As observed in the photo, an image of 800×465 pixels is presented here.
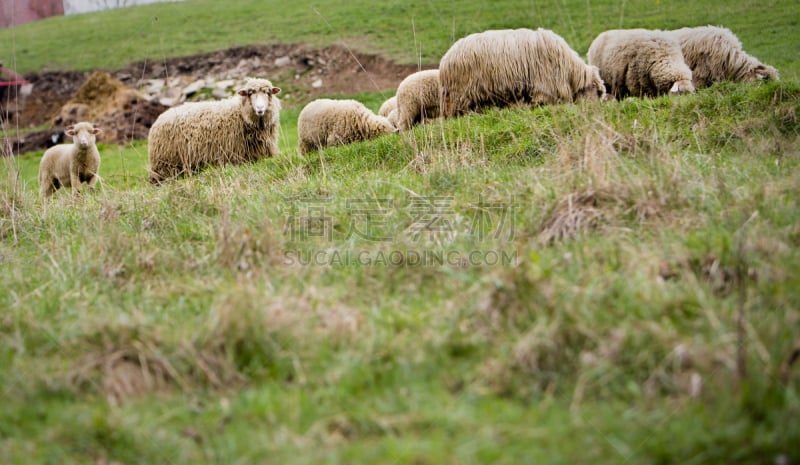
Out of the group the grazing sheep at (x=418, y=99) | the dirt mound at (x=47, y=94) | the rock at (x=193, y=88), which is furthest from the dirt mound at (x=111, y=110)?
the grazing sheep at (x=418, y=99)

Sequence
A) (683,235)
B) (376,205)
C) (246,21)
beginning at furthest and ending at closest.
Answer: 1. (246,21)
2. (376,205)
3. (683,235)

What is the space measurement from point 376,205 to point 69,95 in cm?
2493

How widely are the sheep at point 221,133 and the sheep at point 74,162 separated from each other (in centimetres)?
219

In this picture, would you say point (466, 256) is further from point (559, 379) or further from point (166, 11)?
point (166, 11)

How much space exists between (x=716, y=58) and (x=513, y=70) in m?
3.54

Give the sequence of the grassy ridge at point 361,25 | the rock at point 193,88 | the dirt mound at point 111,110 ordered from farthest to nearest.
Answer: the rock at point 193,88, the dirt mound at point 111,110, the grassy ridge at point 361,25

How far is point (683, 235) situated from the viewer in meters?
3.75

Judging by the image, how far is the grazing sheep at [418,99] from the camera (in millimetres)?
9320

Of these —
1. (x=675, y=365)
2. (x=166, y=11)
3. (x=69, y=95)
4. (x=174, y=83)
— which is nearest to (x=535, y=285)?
(x=675, y=365)

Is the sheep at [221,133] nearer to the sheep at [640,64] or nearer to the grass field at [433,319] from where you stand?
the grass field at [433,319]

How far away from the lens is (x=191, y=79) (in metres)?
23.0

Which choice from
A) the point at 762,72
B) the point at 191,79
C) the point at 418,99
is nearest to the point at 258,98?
the point at 418,99

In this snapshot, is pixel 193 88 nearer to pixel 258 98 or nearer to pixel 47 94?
pixel 47 94

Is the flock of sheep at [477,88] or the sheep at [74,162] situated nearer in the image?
the flock of sheep at [477,88]
